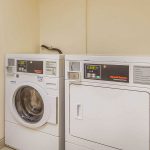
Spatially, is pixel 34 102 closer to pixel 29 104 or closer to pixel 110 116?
pixel 29 104

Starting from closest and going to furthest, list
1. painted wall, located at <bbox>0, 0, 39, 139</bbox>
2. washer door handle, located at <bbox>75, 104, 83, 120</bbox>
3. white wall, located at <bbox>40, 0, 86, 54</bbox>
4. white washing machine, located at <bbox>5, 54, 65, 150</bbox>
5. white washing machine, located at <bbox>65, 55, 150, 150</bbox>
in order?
white washing machine, located at <bbox>65, 55, 150, 150</bbox>
washer door handle, located at <bbox>75, 104, 83, 120</bbox>
white washing machine, located at <bbox>5, 54, 65, 150</bbox>
painted wall, located at <bbox>0, 0, 39, 139</bbox>
white wall, located at <bbox>40, 0, 86, 54</bbox>

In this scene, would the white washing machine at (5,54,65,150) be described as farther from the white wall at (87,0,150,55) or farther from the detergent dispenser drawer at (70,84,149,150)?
the white wall at (87,0,150,55)

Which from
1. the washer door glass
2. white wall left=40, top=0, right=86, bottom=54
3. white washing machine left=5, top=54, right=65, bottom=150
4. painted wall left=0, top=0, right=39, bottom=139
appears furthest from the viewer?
white wall left=40, top=0, right=86, bottom=54

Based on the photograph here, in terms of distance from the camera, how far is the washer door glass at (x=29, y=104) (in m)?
2.29

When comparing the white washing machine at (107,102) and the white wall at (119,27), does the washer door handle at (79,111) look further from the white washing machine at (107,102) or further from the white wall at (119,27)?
the white wall at (119,27)

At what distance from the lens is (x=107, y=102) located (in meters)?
1.76

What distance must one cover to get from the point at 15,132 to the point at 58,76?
925 millimetres

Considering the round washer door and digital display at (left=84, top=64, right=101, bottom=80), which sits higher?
digital display at (left=84, top=64, right=101, bottom=80)

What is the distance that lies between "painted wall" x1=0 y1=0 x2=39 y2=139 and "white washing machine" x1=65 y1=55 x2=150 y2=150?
90 centimetres

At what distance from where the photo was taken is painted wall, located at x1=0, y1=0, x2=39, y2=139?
2.43m

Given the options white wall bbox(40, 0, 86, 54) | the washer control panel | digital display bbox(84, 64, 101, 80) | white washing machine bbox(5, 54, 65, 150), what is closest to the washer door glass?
white washing machine bbox(5, 54, 65, 150)

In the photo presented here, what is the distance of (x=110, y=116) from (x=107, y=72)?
1.23ft

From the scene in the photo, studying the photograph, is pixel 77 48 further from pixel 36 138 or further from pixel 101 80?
pixel 36 138

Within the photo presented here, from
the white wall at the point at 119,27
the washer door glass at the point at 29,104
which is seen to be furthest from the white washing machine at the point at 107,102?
the white wall at the point at 119,27
